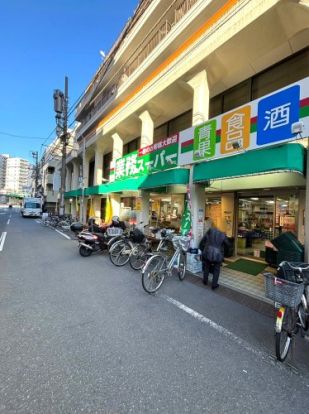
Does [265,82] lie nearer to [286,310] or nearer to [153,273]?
[153,273]

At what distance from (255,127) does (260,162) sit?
1094 millimetres

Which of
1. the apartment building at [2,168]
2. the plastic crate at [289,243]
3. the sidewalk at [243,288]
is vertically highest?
the apartment building at [2,168]

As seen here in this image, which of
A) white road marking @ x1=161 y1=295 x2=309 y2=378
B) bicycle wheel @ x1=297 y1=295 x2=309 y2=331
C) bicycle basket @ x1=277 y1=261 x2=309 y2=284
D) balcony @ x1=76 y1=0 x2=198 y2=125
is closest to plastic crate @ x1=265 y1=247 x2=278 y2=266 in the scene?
bicycle basket @ x1=277 y1=261 x2=309 y2=284

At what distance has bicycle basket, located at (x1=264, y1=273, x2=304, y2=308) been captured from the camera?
2824 mm

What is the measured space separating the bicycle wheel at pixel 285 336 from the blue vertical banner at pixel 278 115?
11.6 feet

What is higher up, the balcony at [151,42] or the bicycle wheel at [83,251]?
the balcony at [151,42]

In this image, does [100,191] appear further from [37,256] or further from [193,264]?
[193,264]

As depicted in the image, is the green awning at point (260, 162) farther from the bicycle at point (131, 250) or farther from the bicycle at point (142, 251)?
the bicycle at point (131, 250)

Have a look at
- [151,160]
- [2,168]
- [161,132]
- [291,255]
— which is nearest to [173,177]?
[151,160]

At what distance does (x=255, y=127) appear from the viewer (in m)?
5.53

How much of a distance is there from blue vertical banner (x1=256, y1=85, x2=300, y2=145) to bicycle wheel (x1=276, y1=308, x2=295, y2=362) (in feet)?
11.6

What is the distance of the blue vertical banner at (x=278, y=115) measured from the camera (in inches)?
189

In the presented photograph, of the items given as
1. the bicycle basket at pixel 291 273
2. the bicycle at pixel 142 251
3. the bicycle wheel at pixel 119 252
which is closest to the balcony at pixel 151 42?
the bicycle at pixel 142 251

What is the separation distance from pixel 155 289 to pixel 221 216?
534cm
